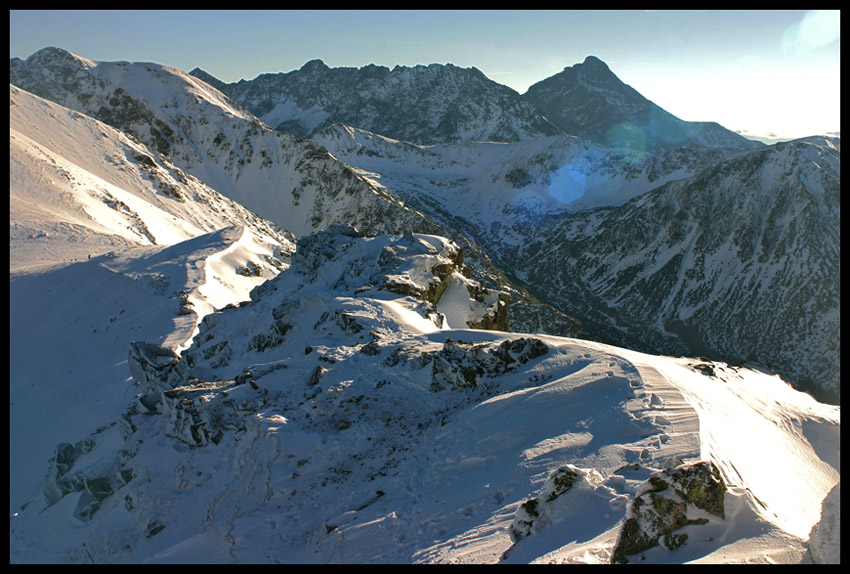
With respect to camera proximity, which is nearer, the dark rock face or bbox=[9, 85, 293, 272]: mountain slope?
the dark rock face

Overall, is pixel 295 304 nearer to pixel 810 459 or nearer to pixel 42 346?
pixel 42 346

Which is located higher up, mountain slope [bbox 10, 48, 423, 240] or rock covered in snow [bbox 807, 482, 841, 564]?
mountain slope [bbox 10, 48, 423, 240]

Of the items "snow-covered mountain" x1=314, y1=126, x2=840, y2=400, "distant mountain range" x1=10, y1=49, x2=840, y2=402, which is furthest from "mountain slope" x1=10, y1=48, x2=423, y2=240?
A: "snow-covered mountain" x1=314, y1=126, x2=840, y2=400

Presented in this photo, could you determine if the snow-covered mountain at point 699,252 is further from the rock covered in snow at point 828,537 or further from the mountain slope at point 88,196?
the rock covered in snow at point 828,537


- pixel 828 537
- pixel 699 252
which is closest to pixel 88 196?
pixel 828 537

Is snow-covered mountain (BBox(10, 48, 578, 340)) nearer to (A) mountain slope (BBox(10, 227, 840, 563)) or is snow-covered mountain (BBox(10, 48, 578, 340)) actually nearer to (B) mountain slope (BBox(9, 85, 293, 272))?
(B) mountain slope (BBox(9, 85, 293, 272))

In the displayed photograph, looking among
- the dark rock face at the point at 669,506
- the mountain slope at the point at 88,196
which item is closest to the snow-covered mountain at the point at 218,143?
the mountain slope at the point at 88,196

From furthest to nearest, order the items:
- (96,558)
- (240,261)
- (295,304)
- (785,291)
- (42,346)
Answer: (785,291)
(240,261)
(42,346)
(295,304)
(96,558)

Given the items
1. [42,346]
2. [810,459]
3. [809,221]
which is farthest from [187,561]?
[809,221]

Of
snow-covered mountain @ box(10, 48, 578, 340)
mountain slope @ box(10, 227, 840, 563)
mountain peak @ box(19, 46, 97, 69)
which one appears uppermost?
mountain peak @ box(19, 46, 97, 69)
